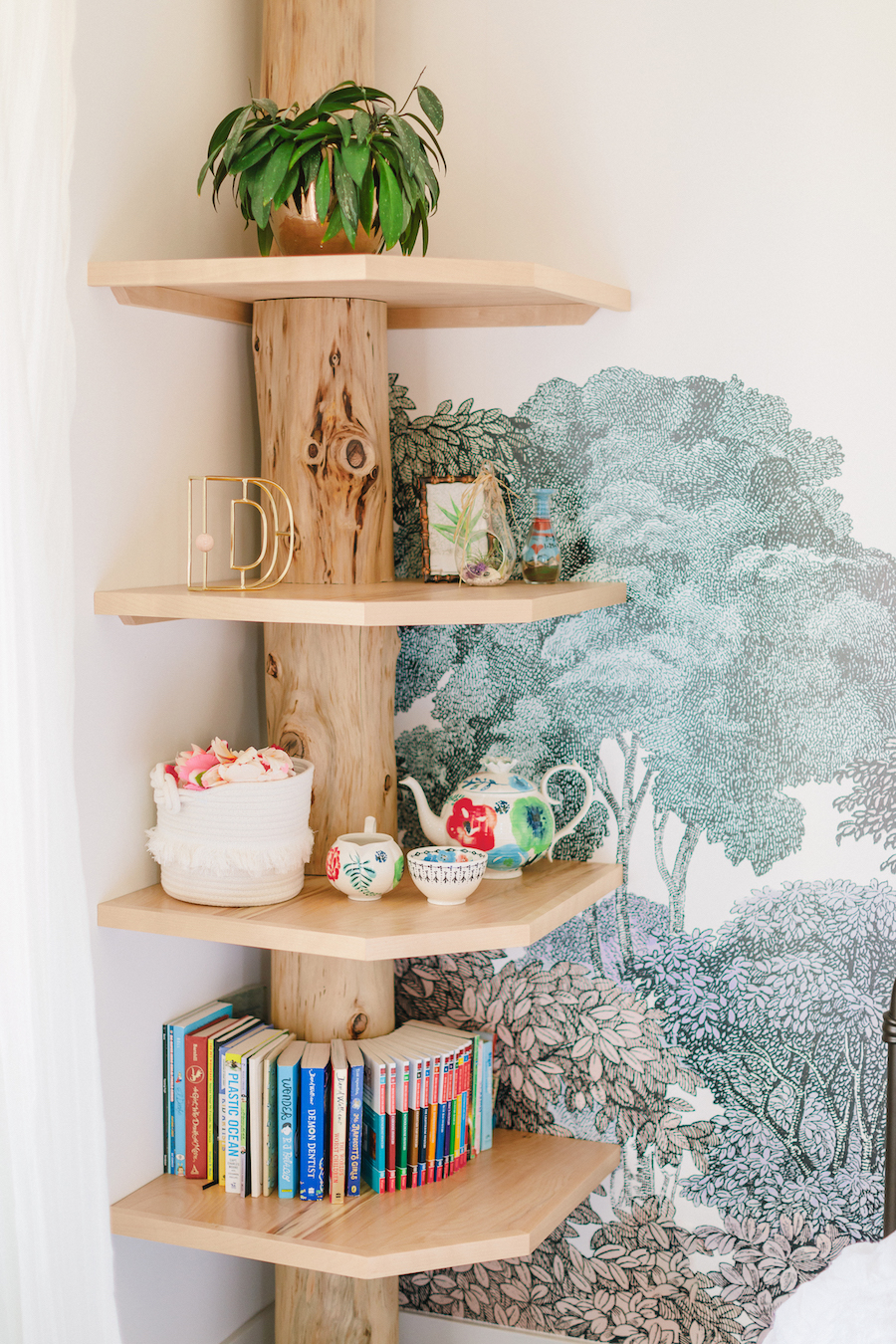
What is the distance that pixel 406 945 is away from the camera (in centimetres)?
154

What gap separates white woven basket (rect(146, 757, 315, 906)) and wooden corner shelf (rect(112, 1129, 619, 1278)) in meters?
0.42

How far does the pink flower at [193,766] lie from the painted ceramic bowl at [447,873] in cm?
30

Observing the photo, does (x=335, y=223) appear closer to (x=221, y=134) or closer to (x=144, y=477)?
(x=221, y=134)

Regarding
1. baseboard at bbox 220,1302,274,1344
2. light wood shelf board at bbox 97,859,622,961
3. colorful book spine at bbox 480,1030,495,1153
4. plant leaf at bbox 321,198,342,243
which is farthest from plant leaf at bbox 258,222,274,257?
baseboard at bbox 220,1302,274,1344

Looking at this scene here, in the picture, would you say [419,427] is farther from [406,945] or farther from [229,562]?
[406,945]

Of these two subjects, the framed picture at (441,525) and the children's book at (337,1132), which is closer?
the children's book at (337,1132)

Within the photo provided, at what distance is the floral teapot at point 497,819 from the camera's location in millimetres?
1790

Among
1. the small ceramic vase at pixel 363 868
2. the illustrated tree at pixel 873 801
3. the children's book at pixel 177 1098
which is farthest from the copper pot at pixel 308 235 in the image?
the children's book at pixel 177 1098

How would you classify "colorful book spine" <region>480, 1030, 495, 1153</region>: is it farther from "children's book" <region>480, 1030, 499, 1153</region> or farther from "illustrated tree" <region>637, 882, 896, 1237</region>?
"illustrated tree" <region>637, 882, 896, 1237</region>

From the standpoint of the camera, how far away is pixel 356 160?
154 centimetres

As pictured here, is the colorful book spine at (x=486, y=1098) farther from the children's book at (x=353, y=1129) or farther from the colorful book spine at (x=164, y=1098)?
the colorful book spine at (x=164, y=1098)

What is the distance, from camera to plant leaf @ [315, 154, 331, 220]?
5.10 ft

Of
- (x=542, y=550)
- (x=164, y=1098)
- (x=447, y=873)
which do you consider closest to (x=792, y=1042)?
(x=447, y=873)

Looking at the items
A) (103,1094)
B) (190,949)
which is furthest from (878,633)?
(103,1094)
